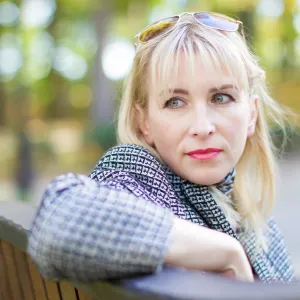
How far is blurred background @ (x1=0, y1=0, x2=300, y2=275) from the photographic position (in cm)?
1363

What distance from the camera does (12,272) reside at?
7.18ft

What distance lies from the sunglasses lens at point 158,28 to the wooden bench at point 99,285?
680 millimetres

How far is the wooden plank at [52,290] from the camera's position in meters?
1.83

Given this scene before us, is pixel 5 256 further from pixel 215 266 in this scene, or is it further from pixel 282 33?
pixel 282 33

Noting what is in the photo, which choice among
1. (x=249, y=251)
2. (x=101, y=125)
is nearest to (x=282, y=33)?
(x=101, y=125)

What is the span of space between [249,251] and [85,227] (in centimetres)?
97

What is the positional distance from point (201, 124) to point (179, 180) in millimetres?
209

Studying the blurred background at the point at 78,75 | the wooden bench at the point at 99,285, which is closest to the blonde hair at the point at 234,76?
the wooden bench at the point at 99,285

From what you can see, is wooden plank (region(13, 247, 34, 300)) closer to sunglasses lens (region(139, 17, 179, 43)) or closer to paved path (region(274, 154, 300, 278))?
sunglasses lens (region(139, 17, 179, 43))

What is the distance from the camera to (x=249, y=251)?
87.1 inches

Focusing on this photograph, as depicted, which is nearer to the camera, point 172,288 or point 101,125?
point 172,288

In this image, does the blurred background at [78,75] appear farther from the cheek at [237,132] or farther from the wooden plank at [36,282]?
the wooden plank at [36,282]

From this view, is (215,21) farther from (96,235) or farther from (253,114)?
(96,235)

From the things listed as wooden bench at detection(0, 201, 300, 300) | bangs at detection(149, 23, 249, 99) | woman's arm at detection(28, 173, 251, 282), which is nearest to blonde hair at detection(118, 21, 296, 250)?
bangs at detection(149, 23, 249, 99)
